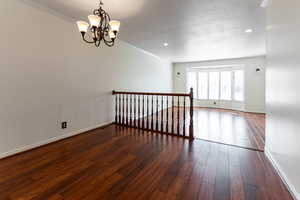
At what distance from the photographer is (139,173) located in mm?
1759

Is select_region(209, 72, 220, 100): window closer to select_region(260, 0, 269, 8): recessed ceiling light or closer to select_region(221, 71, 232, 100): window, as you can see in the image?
select_region(221, 71, 232, 100): window

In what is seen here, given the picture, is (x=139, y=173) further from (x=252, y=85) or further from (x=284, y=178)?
(x=252, y=85)

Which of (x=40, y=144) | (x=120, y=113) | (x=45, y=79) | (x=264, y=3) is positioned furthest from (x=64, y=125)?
(x=264, y=3)

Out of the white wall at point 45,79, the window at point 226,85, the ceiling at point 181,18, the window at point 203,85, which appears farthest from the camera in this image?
the window at point 203,85

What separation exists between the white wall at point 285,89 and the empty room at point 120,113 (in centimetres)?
1

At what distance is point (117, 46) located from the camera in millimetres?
4145

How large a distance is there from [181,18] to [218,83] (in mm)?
5304

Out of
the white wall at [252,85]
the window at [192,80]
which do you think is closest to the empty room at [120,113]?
the white wall at [252,85]

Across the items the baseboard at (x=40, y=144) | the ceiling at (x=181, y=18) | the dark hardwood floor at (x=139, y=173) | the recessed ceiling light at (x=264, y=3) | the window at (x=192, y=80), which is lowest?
the dark hardwood floor at (x=139, y=173)

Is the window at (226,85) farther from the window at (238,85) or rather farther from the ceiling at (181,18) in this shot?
the ceiling at (181,18)

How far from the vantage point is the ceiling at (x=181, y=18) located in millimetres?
2381

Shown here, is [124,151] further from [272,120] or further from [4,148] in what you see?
[272,120]

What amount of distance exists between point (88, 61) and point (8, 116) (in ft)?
5.94

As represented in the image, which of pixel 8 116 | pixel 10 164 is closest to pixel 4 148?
pixel 10 164
